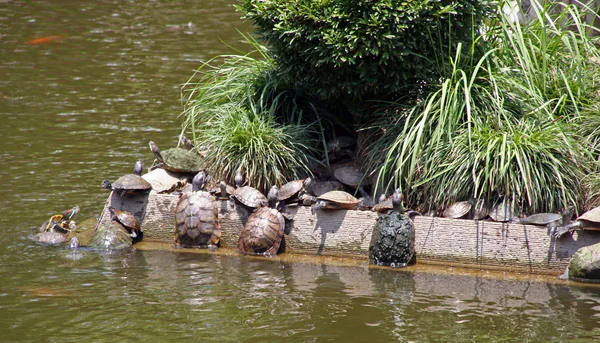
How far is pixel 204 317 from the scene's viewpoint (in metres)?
5.40

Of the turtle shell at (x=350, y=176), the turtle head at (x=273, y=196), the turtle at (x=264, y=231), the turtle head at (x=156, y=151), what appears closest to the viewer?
the turtle at (x=264, y=231)

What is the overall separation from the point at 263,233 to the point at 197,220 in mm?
609

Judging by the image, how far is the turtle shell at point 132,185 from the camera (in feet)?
22.7

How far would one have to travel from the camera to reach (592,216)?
235 inches

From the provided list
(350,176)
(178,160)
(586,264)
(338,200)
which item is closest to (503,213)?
(586,264)

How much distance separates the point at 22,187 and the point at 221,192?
7.69 ft

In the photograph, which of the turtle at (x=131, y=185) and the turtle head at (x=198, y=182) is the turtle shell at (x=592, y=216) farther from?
the turtle at (x=131, y=185)

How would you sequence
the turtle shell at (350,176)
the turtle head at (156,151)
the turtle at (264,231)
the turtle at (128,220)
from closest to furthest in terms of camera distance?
the turtle at (264,231) → the turtle at (128,220) → the turtle shell at (350,176) → the turtle head at (156,151)

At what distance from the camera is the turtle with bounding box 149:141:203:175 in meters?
7.43

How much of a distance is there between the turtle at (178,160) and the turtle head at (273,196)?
3.59 ft

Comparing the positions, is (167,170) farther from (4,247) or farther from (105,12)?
(105,12)

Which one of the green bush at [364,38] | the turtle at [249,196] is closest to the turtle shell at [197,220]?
Result: the turtle at [249,196]

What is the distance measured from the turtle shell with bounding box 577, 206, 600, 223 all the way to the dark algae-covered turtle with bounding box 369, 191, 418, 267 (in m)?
1.33

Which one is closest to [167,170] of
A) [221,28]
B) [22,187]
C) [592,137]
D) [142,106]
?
[22,187]
